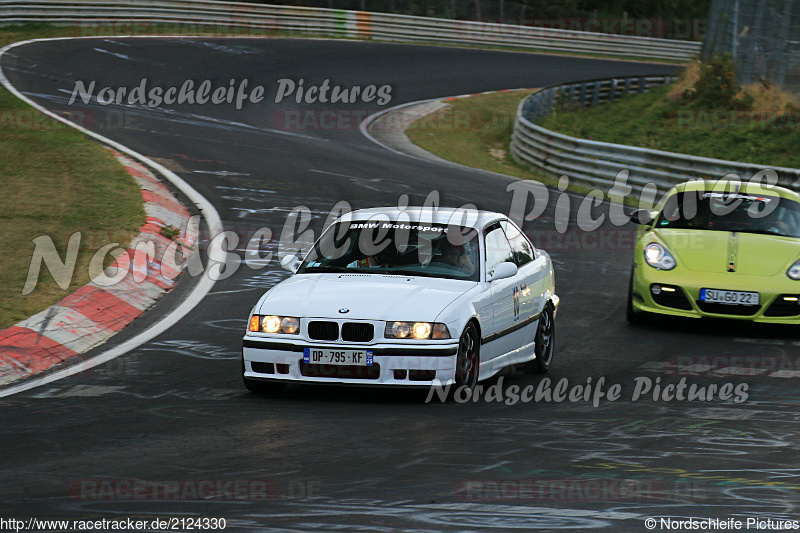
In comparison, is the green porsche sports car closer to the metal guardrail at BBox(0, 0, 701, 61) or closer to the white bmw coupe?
the white bmw coupe

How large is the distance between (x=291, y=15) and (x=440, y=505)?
39.8 metres

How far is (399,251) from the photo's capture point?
9227 mm

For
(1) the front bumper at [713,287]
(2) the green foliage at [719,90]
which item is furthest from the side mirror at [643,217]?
(2) the green foliage at [719,90]

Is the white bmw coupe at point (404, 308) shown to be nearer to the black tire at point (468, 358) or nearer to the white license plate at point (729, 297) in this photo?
the black tire at point (468, 358)

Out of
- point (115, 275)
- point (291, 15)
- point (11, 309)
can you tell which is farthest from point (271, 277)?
point (291, 15)

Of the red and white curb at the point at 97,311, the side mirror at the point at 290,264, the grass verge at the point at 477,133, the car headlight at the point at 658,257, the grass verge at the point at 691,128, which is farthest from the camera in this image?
the grass verge at the point at 691,128

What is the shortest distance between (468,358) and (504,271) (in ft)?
2.77

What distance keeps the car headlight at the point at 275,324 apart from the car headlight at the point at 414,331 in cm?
63

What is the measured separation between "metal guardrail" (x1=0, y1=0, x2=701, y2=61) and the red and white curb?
2525 centimetres

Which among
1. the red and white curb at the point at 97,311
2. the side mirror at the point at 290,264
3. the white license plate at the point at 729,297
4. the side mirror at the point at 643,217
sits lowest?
the red and white curb at the point at 97,311

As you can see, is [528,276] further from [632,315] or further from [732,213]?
[732,213]

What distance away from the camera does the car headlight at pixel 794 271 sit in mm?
11430

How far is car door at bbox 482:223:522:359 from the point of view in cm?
895

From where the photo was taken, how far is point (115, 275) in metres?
11.7
